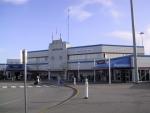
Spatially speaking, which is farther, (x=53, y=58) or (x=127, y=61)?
(x=53, y=58)

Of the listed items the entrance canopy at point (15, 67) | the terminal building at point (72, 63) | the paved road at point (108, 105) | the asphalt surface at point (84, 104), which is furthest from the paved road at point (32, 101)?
the entrance canopy at point (15, 67)

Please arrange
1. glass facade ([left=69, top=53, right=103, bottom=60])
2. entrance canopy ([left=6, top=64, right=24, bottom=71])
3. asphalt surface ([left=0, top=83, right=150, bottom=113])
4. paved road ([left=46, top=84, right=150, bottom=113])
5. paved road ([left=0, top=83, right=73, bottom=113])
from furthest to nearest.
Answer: entrance canopy ([left=6, top=64, right=24, bottom=71]) → glass facade ([left=69, top=53, right=103, bottom=60]) → paved road ([left=0, top=83, right=73, bottom=113]) → asphalt surface ([left=0, top=83, right=150, bottom=113]) → paved road ([left=46, top=84, right=150, bottom=113])

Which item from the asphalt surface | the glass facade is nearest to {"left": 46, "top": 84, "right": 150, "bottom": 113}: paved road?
the asphalt surface

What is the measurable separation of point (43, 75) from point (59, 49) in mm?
10688

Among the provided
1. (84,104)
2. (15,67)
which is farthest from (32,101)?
(15,67)

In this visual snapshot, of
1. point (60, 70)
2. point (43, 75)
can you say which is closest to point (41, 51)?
point (43, 75)

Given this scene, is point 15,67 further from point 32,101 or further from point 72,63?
point 32,101

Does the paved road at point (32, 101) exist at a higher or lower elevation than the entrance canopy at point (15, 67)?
lower

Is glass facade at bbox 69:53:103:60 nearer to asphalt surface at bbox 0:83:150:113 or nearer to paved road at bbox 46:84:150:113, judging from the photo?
asphalt surface at bbox 0:83:150:113

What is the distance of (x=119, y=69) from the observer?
6600 centimetres

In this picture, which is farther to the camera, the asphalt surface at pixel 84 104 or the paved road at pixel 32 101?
the paved road at pixel 32 101

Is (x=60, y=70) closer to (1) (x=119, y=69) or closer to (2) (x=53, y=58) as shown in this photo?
(2) (x=53, y=58)

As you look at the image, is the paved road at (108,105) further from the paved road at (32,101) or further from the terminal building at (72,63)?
the terminal building at (72,63)

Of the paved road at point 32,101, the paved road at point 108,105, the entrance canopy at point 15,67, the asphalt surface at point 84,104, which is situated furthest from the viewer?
the entrance canopy at point 15,67
